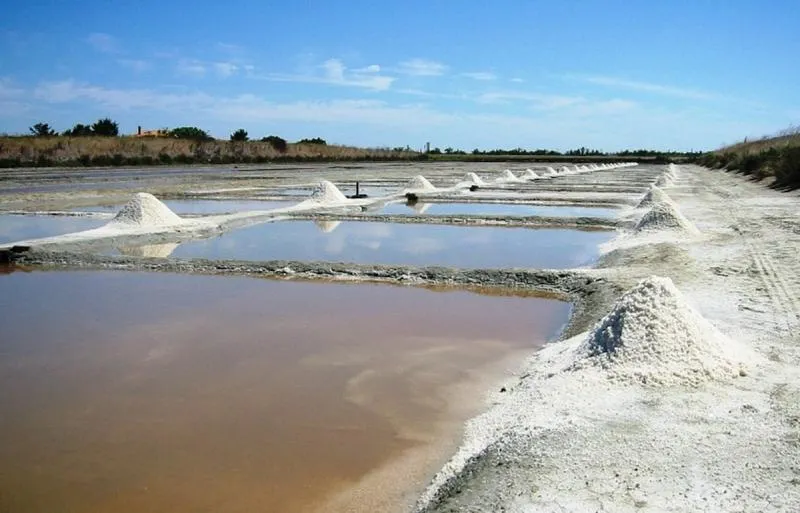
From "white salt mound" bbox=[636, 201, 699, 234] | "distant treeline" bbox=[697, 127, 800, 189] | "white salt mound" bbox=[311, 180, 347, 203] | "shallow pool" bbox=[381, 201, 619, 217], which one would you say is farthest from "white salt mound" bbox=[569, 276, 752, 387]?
"distant treeline" bbox=[697, 127, 800, 189]

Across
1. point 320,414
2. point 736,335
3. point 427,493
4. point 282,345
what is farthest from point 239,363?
point 736,335

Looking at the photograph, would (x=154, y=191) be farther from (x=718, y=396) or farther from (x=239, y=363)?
(x=718, y=396)

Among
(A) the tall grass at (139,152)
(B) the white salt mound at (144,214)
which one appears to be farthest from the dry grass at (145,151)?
(B) the white salt mound at (144,214)

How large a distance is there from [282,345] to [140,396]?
104cm

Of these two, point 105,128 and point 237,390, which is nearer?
point 237,390

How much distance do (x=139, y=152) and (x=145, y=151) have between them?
44cm

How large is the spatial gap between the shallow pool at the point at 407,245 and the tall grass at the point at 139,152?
26667mm

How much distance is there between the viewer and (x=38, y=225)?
34.9 ft

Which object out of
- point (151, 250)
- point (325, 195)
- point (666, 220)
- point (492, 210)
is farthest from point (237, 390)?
point (325, 195)

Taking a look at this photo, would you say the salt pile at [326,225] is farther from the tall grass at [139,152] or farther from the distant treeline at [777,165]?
the tall grass at [139,152]

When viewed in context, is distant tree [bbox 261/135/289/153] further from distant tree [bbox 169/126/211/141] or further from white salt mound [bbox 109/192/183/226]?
white salt mound [bbox 109/192/183/226]

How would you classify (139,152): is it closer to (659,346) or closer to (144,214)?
(144,214)

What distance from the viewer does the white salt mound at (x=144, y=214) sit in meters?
9.76

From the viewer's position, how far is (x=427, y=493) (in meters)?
2.50
